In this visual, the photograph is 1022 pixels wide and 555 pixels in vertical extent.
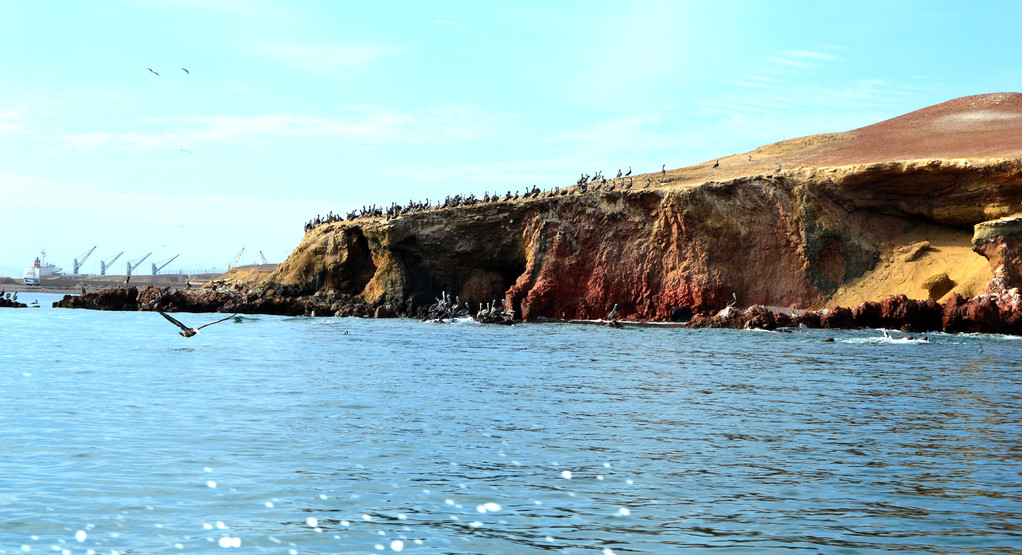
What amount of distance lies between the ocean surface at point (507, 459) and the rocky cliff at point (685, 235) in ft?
119

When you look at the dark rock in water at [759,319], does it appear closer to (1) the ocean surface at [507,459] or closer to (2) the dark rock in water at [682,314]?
(2) the dark rock in water at [682,314]

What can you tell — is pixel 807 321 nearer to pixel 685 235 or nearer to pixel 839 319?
pixel 839 319

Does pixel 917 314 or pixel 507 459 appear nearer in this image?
pixel 507 459

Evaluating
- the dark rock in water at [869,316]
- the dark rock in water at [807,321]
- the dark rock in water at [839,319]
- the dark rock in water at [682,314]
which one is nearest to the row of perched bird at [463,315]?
the dark rock in water at [682,314]

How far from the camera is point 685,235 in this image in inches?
2680

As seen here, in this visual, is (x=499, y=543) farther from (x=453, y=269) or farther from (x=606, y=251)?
(x=453, y=269)

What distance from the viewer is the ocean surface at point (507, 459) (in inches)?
381

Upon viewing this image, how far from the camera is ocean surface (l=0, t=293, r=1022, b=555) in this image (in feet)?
31.8

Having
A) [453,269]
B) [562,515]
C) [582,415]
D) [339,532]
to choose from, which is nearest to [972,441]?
[582,415]

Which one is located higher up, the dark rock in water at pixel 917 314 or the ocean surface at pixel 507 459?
the dark rock in water at pixel 917 314

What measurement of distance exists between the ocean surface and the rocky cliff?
3639cm

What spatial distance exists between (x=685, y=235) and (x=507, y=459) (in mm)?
56387

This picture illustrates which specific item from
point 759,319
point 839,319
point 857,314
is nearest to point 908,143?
point 857,314

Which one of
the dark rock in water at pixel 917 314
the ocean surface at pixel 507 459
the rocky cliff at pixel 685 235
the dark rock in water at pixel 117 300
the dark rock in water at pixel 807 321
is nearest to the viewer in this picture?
the ocean surface at pixel 507 459
